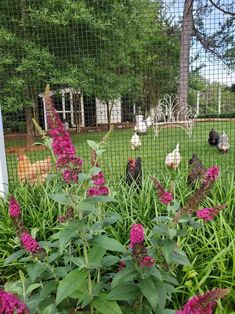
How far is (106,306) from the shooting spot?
3.01 feet

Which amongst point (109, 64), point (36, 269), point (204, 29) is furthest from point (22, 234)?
point (109, 64)

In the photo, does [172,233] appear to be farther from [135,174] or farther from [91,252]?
[135,174]

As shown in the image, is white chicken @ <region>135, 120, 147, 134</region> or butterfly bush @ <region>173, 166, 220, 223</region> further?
white chicken @ <region>135, 120, 147, 134</region>

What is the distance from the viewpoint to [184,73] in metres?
5.44

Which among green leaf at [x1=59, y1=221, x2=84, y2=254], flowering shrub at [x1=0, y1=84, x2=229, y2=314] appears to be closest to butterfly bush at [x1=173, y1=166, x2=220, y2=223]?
flowering shrub at [x1=0, y1=84, x2=229, y2=314]

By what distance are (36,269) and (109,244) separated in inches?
8.9

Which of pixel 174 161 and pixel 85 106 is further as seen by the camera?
pixel 85 106

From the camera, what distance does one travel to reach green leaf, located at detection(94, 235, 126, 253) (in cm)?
91

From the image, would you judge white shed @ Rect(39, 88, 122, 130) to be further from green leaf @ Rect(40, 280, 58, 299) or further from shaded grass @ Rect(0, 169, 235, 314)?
green leaf @ Rect(40, 280, 58, 299)

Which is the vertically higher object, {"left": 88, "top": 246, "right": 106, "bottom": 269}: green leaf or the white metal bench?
the white metal bench

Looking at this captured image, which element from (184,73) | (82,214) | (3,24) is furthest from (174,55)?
(82,214)

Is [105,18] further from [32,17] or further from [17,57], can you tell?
[17,57]

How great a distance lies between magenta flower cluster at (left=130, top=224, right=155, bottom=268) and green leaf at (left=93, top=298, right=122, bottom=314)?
0.15 m

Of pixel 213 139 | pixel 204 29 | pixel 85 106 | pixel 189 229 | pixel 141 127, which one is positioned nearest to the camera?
pixel 189 229
